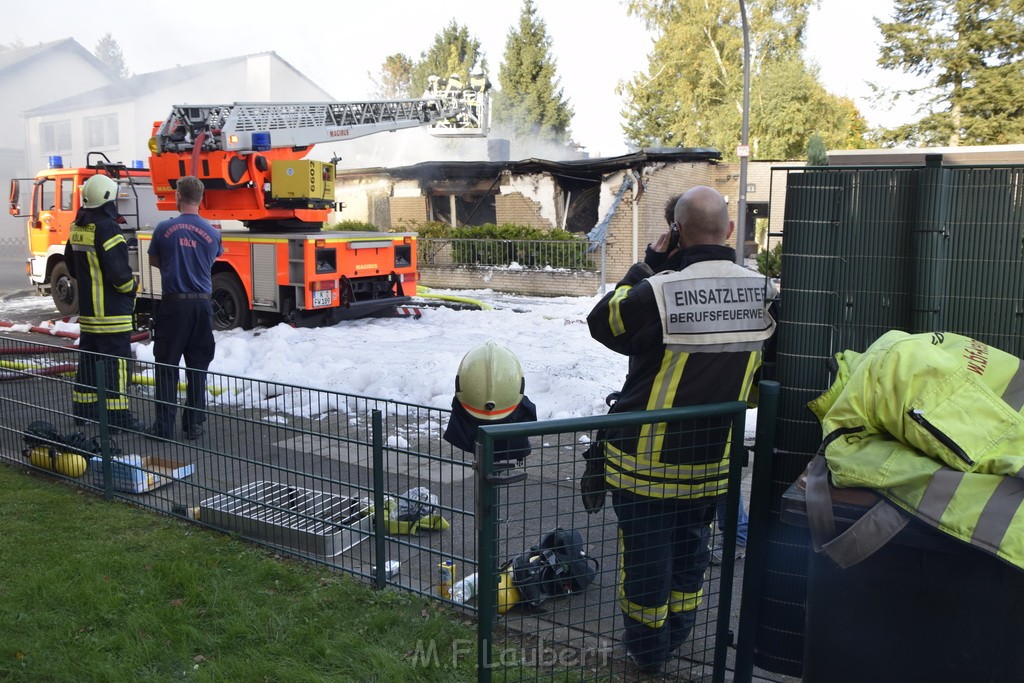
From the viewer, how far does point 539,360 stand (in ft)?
29.3

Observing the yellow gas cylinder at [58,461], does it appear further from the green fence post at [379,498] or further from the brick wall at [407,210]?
the brick wall at [407,210]

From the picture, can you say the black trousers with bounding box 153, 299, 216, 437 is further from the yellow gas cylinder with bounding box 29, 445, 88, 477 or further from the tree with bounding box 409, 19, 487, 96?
the tree with bounding box 409, 19, 487, 96

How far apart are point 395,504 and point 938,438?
112 inches

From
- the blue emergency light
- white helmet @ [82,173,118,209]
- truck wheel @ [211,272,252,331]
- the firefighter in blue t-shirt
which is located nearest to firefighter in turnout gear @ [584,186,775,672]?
the firefighter in blue t-shirt

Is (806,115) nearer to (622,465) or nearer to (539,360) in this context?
(539,360)

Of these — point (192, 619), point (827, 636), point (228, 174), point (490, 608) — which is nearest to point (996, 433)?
point (827, 636)

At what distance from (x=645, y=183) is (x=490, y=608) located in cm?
2035

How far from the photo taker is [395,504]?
4.32 meters

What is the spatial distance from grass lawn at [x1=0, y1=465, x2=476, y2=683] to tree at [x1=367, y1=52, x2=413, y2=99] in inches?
2179

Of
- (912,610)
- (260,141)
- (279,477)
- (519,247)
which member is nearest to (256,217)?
(260,141)

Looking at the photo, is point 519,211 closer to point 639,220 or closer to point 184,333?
point 639,220

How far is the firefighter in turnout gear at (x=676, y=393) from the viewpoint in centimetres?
291

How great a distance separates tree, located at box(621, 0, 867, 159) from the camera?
38969mm

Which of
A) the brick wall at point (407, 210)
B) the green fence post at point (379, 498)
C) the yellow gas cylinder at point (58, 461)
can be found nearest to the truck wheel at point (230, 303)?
the yellow gas cylinder at point (58, 461)
